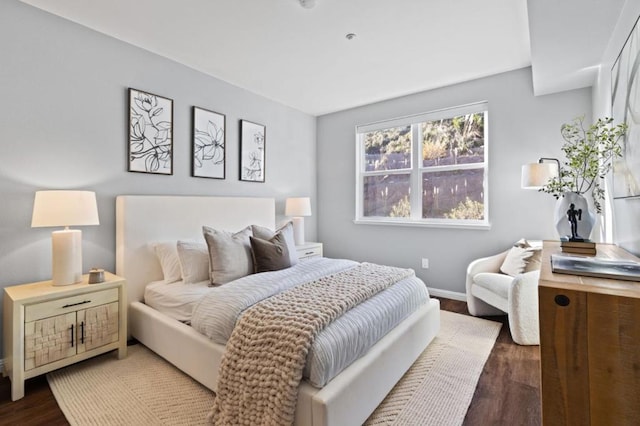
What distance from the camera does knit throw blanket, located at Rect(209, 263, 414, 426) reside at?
1351mm

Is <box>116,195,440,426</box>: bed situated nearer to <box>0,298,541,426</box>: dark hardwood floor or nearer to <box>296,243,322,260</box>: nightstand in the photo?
<box>0,298,541,426</box>: dark hardwood floor

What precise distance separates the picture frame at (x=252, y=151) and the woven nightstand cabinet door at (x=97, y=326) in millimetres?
1980

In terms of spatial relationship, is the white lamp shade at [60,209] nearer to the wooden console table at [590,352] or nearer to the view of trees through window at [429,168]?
the wooden console table at [590,352]

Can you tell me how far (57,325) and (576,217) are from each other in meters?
3.42

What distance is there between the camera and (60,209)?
2029mm

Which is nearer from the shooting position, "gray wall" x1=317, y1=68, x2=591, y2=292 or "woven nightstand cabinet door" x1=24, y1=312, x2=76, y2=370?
"woven nightstand cabinet door" x1=24, y1=312, x2=76, y2=370

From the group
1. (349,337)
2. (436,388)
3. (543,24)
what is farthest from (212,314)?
(543,24)

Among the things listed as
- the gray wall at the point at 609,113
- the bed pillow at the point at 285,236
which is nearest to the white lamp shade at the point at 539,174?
the gray wall at the point at 609,113

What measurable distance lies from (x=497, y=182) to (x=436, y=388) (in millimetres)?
Answer: 2419

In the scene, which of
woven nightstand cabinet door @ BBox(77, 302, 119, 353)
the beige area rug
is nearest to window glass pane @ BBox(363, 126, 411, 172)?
the beige area rug

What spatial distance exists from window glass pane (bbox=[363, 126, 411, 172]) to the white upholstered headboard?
2.21 meters

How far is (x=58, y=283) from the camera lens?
2104mm

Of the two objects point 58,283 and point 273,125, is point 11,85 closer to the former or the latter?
point 58,283

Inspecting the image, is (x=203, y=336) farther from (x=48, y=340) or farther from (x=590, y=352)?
(x=590, y=352)
